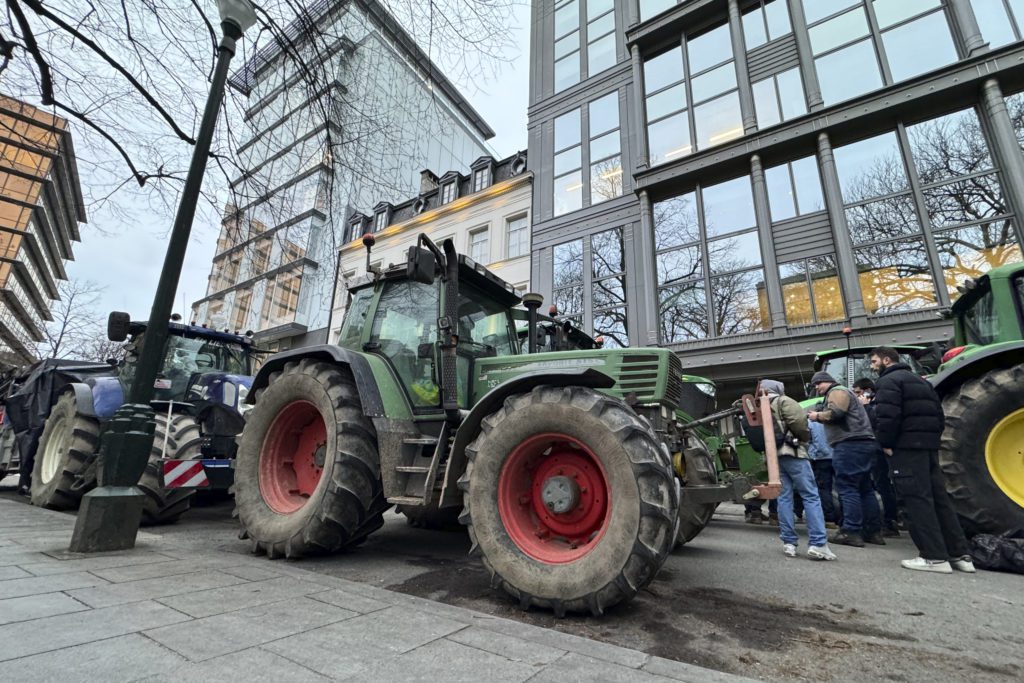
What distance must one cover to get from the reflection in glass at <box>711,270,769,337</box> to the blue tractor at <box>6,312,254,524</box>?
11.2m

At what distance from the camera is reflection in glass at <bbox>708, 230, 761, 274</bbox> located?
12492mm

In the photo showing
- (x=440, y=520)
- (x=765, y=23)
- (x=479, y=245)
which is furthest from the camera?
(x=479, y=245)

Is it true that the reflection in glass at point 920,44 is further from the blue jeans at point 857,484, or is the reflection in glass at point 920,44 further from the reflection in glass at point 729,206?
the blue jeans at point 857,484

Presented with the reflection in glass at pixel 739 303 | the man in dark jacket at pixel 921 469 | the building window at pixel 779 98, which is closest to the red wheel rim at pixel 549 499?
the man in dark jacket at pixel 921 469

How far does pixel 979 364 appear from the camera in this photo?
4.23 meters

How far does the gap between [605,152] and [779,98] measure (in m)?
5.11

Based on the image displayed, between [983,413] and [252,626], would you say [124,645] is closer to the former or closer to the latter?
[252,626]

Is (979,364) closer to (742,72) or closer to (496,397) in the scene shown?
(496,397)

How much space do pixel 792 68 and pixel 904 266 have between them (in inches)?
254

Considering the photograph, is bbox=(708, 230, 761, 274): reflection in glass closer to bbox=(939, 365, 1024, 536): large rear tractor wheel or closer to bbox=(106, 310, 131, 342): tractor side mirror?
bbox=(939, 365, 1024, 536): large rear tractor wheel

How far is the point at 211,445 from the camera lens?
5.54 metres

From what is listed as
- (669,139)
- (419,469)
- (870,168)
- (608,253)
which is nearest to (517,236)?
(608,253)

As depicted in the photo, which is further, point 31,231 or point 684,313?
point 31,231

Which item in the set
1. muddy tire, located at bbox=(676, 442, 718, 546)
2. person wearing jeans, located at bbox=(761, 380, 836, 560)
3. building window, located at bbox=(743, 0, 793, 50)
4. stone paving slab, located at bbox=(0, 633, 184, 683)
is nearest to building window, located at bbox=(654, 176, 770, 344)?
building window, located at bbox=(743, 0, 793, 50)
